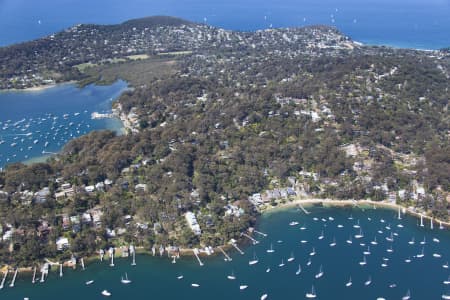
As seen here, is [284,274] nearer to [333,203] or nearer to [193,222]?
[193,222]

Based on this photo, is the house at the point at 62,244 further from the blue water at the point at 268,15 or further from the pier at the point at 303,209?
the blue water at the point at 268,15

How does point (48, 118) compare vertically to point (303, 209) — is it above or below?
above

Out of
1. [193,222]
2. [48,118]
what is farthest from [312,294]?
[48,118]

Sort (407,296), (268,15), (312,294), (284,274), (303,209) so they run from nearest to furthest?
(407,296) < (312,294) < (284,274) < (303,209) < (268,15)

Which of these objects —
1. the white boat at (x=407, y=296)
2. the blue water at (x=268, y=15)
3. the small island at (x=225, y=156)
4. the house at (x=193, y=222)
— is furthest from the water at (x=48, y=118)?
the blue water at (x=268, y=15)

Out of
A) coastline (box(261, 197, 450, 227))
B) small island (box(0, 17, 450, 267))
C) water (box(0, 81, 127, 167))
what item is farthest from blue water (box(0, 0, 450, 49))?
coastline (box(261, 197, 450, 227))
